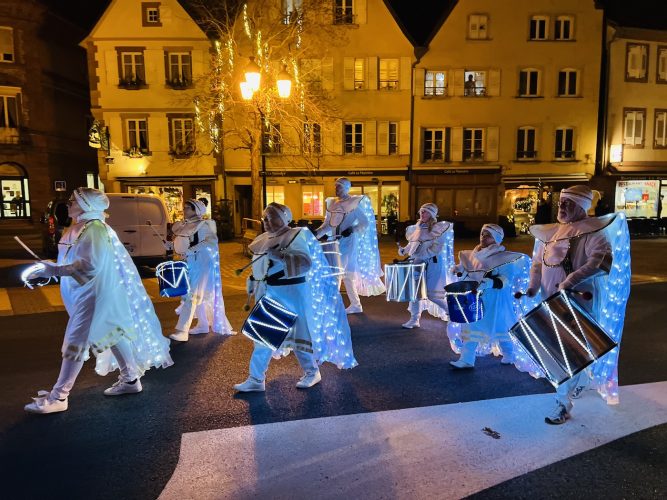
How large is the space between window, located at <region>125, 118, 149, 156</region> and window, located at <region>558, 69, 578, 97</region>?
66.5 feet

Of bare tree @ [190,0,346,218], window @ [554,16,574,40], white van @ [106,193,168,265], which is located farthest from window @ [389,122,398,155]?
white van @ [106,193,168,265]

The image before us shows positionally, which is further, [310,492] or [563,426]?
[563,426]

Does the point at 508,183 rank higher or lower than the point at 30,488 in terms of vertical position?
higher

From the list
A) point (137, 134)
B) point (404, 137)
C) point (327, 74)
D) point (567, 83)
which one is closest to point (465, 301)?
point (404, 137)

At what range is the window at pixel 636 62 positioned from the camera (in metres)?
25.3

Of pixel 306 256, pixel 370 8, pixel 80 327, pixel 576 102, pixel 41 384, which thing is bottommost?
pixel 41 384

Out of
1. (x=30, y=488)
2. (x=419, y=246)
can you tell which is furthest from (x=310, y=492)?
(x=419, y=246)

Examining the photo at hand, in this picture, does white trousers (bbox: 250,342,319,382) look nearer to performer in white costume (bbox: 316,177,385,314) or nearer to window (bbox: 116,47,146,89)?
performer in white costume (bbox: 316,177,385,314)

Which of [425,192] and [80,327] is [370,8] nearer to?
[425,192]

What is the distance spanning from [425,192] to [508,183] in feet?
14.0

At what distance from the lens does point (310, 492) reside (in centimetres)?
327

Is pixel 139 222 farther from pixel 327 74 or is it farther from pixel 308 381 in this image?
pixel 327 74

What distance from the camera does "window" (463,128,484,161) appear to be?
82.3 ft

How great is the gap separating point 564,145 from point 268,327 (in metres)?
24.9
